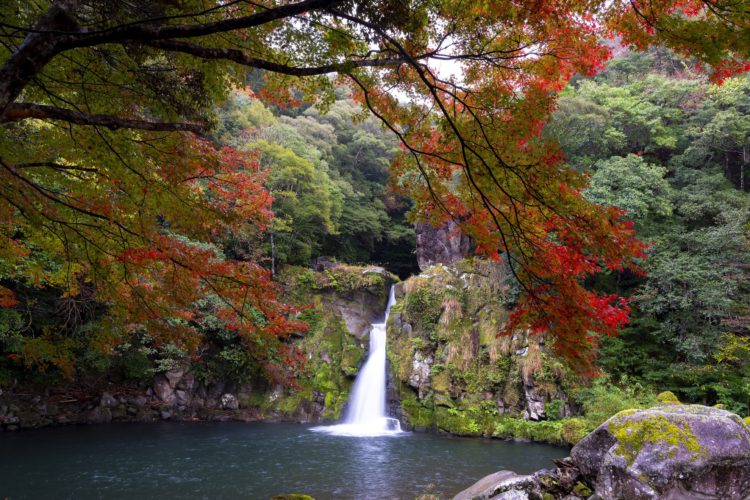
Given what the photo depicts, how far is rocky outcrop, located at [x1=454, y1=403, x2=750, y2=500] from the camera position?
491cm

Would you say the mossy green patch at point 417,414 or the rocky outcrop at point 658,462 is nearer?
the rocky outcrop at point 658,462

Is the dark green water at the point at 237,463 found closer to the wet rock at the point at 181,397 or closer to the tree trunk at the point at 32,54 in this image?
the wet rock at the point at 181,397

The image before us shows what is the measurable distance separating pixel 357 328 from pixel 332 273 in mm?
2965

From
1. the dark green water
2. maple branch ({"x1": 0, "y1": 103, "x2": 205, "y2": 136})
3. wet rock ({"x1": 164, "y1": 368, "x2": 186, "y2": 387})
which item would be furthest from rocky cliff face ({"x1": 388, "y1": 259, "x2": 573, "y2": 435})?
maple branch ({"x1": 0, "y1": 103, "x2": 205, "y2": 136})

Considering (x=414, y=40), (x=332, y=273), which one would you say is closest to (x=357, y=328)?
(x=332, y=273)

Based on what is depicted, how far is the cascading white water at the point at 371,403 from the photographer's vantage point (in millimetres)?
13841

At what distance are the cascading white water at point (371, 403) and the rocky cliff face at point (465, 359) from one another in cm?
85

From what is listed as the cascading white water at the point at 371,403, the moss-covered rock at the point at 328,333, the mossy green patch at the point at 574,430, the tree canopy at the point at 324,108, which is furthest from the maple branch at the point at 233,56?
the moss-covered rock at the point at 328,333

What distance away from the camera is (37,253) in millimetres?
10039

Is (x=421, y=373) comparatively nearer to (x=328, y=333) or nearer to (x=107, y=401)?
(x=328, y=333)

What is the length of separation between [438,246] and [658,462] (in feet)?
57.8

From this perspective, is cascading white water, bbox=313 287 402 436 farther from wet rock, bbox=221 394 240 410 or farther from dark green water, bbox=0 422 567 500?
wet rock, bbox=221 394 240 410

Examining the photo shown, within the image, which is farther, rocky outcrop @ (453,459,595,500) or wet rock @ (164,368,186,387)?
wet rock @ (164,368,186,387)

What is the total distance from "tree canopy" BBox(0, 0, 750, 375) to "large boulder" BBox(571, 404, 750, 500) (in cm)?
268
